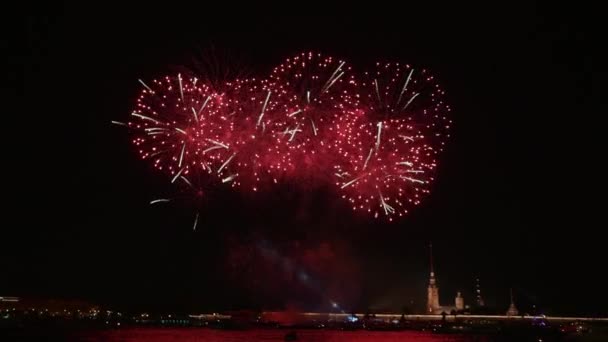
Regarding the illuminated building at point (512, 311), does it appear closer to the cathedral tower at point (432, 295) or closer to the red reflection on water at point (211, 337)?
the cathedral tower at point (432, 295)

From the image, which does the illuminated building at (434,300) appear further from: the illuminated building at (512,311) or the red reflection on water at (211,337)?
the red reflection on water at (211,337)

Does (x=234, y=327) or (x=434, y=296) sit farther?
(x=434, y=296)

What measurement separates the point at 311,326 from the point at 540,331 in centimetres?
3208

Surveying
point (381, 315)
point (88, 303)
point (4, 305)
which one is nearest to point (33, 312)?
point (4, 305)

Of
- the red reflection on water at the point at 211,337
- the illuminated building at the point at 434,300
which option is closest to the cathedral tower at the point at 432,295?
the illuminated building at the point at 434,300

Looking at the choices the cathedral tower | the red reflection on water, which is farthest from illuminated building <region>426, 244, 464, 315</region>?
the red reflection on water

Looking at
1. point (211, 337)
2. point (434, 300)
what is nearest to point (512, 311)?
point (434, 300)

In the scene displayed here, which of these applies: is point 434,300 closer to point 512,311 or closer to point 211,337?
point 512,311

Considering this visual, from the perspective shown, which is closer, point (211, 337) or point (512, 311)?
point (211, 337)

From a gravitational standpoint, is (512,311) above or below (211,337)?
above

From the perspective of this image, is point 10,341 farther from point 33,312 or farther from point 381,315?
point 381,315

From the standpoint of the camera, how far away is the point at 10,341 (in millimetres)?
40344

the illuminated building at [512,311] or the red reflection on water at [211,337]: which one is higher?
the illuminated building at [512,311]

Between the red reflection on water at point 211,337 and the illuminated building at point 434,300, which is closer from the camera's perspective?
the red reflection on water at point 211,337
